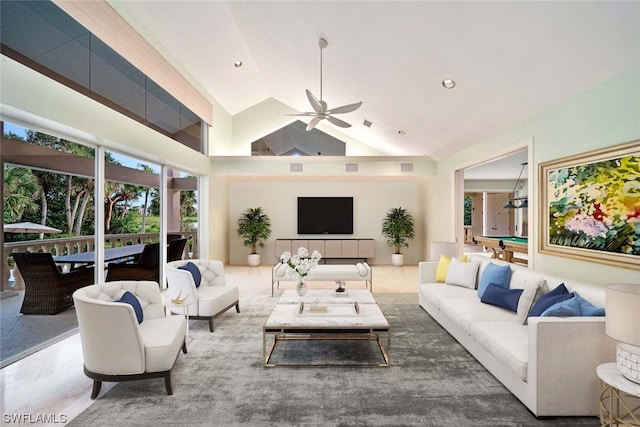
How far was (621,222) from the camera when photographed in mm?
2793

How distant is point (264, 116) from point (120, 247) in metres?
5.02

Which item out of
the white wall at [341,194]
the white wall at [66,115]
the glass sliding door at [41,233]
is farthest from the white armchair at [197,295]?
the white wall at [341,194]

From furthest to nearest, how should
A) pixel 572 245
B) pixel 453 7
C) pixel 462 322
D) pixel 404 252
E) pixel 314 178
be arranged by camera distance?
pixel 404 252, pixel 314 178, pixel 572 245, pixel 462 322, pixel 453 7

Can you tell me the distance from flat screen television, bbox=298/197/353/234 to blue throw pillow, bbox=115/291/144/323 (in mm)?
5830

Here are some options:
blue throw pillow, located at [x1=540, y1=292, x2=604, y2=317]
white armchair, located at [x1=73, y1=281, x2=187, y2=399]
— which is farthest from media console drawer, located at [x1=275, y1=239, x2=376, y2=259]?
blue throw pillow, located at [x1=540, y1=292, x2=604, y2=317]

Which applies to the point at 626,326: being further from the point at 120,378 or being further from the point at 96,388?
the point at 96,388

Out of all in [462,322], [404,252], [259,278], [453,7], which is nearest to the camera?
[453,7]

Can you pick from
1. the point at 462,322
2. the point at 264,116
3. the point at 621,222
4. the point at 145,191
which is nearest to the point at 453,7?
the point at 621,222

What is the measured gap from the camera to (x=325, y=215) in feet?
27.8

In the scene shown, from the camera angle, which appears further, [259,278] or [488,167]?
[488,167]

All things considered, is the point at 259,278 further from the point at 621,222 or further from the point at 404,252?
the point at 621,222

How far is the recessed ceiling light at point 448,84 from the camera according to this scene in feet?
12.8

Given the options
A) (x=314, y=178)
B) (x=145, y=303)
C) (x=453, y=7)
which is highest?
(x=453, y=7)

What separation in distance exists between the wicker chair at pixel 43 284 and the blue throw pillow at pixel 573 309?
181 inches
